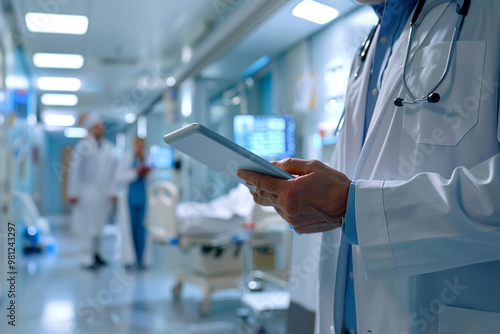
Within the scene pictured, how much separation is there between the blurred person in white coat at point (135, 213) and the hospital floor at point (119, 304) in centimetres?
18

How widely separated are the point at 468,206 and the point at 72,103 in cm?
951

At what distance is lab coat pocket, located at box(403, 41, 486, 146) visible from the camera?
78 centimetres

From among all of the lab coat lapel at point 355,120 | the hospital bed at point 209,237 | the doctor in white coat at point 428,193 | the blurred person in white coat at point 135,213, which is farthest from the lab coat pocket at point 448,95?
the blurred person in white coat at point 135,213

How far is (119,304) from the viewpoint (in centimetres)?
346

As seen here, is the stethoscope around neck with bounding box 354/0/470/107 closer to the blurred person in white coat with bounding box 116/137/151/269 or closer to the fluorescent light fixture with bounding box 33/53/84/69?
the blurred person in white coat with bounding box 116/137/151/269

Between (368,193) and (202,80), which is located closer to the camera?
(368,193)

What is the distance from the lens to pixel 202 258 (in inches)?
133

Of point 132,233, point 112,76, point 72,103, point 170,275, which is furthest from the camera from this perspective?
point 72,103

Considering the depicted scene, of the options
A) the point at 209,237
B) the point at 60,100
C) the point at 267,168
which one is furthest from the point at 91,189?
the point at 267,168

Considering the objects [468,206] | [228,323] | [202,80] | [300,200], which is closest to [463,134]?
[468,206]

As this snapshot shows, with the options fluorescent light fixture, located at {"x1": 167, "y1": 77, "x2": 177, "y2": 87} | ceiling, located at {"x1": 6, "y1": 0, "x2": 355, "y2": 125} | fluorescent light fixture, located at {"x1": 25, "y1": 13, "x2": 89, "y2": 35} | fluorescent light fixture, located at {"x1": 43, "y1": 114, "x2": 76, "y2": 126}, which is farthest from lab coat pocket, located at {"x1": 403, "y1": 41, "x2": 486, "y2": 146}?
fluorescent light fixture, located at {"x1": 43, "y1": 114, "x2": 76, "y2": 126}

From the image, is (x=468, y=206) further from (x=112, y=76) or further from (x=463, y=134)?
(x=112, y=76)

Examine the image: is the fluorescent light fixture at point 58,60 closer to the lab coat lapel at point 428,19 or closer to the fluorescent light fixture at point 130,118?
the fluorescent light fixture at point 130,118

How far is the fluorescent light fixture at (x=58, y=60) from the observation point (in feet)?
18.0
